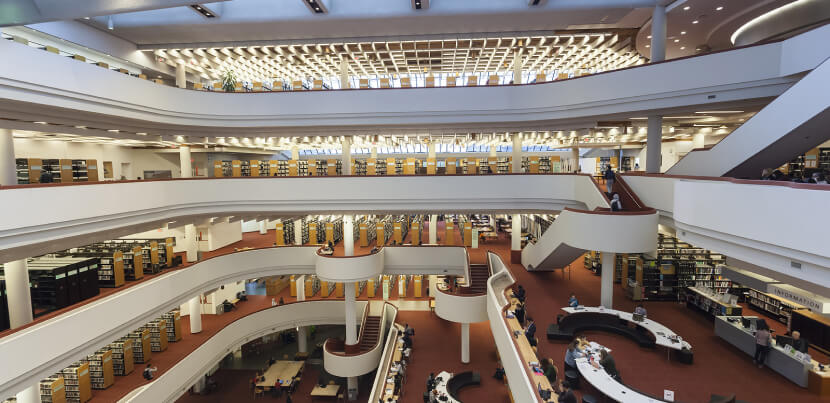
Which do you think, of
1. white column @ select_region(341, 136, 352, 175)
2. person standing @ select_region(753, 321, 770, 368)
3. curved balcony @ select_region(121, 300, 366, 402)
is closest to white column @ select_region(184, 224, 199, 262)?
curved balcony @ select_region(121, 300, 366, 402)

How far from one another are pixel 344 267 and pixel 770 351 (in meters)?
Result: 11.8

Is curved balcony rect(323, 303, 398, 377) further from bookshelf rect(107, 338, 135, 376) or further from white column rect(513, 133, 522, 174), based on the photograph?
white column rect(513, 133, 522, 174)

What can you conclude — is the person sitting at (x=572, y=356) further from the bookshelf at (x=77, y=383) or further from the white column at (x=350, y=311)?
the bookshelf at (x=77, y=383)

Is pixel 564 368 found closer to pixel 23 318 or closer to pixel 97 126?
pixel 23 318

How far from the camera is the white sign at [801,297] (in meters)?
8.06

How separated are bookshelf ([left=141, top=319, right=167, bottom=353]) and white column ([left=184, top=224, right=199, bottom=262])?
2992mm

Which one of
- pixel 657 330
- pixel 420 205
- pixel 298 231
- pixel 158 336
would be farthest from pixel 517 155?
pixel 158 336

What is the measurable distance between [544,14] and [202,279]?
15.8 metres

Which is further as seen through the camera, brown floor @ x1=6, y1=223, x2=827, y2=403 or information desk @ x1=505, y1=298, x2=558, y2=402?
brown floor @ x1=6, y1=223, x2=827, y2=403

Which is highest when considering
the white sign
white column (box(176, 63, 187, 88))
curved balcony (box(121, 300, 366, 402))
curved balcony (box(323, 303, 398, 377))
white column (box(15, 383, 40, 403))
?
white column (box(176, 63, 187, 88))

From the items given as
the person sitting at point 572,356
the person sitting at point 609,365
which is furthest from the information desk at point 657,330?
the person sitting at point 572,356

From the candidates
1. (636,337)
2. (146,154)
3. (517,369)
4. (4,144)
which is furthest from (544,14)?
(146,154)

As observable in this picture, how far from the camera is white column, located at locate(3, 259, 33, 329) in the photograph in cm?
899

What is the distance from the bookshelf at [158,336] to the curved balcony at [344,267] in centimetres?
560
